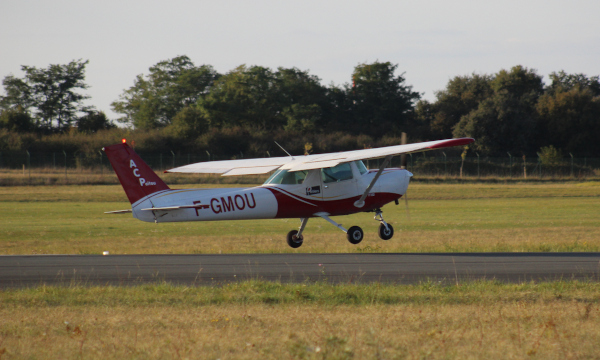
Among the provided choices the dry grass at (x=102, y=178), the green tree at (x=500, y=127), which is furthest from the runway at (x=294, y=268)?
the green tree at (x=500, y=127)

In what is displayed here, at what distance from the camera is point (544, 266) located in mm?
14609

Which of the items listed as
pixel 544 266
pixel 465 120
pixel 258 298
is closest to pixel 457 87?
pixel 465 120

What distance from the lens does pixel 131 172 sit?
15.9 metres

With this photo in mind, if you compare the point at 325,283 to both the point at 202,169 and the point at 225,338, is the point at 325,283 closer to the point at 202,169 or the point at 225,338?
the point at 225,338

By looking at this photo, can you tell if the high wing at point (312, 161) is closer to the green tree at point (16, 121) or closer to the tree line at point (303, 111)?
the tree line at point (303, 111)

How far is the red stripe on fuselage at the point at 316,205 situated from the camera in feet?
58.4

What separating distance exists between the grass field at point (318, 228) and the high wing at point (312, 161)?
2.62 metres

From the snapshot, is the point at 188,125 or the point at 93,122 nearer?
the point at 188,125

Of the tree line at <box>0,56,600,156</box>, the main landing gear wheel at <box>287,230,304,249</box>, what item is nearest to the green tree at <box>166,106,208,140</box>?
the tree line at <box>0,56,600,156</box>

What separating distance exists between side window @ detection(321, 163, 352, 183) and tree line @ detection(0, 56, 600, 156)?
4759 centimetres

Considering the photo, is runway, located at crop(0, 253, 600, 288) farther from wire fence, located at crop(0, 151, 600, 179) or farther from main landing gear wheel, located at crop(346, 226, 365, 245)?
wire fence, located at crop(0, 151, 600, 179)

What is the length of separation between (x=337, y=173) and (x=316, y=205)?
3.85 ft

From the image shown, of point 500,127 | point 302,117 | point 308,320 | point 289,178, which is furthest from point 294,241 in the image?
point 500,127

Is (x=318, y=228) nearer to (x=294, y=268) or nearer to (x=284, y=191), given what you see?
(x=284, y=191)
